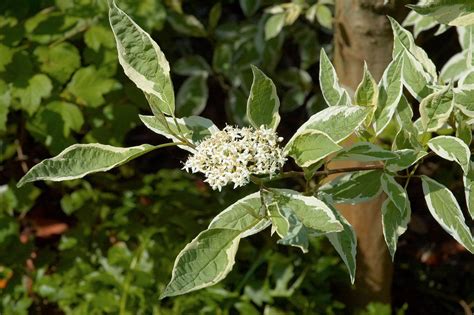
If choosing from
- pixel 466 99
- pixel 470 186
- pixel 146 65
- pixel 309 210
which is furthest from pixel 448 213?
pixel 146 65

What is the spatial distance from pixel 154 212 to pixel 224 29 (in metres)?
0.64

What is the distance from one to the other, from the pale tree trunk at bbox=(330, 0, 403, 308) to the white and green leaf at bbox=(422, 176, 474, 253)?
47 centimetres

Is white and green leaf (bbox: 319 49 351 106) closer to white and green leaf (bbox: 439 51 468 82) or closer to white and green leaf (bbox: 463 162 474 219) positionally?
white and green leaf (bbox: 463 162 474 219)

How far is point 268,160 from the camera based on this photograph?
934 millimetres

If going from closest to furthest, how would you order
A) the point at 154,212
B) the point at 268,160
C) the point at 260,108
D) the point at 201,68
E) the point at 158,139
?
the point at 268,160
the point at 260,108
the point at 154,212
the point at 201,68
the point at 158,139

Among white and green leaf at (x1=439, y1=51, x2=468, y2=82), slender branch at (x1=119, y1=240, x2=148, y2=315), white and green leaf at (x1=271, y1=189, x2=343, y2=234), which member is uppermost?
white and green leaf at (x1=271, y1=189, x2=343, y2=234)

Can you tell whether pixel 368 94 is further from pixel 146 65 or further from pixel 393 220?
pixel 146 65

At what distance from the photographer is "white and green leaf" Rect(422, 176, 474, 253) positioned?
3.62 ft

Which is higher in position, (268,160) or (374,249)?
(268,160)

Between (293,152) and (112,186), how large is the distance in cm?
148

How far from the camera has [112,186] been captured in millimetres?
2381

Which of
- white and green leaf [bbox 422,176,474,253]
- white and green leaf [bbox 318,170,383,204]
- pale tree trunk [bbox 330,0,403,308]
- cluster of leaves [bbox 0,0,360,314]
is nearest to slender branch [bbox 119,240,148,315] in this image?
cluster of leaves [bbox 0,0,360,314]

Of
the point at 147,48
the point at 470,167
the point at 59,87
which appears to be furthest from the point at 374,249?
the point at 147,48

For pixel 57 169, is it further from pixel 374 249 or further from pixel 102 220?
pixel 102 220
